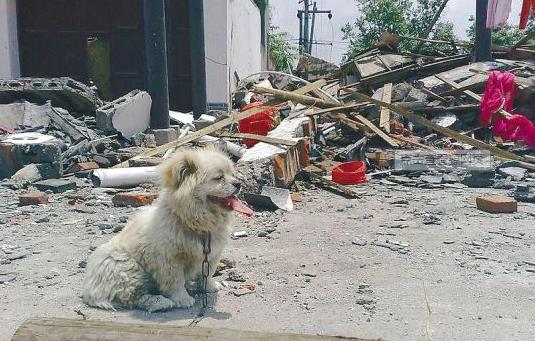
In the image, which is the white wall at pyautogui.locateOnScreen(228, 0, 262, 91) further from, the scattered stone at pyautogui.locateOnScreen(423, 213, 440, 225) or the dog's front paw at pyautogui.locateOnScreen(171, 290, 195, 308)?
the dog's front paw at pyautogui.locateOnScreen(171, 290, 195, 308)

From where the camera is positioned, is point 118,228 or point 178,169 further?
point 118,228

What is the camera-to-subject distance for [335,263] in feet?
16.9

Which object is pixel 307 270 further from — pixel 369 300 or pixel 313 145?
pixel 313 145

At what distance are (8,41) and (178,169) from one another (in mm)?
12181

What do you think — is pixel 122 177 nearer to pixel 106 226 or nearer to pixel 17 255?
pixel 106 226

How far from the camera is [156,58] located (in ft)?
35.2

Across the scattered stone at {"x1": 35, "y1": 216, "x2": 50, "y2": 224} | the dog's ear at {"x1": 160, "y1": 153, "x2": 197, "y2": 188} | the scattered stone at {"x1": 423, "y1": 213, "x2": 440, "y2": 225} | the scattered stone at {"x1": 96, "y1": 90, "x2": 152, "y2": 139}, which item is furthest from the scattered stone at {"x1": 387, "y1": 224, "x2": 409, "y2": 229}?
the scattered stone at {"x1": 96, "y1": 90, "x2": 152, "y2": 139}

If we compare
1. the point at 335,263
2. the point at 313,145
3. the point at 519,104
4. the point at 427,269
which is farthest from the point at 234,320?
the point at 519,104

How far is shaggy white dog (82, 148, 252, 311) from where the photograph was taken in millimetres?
3926

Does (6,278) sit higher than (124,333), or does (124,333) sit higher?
(124,333)

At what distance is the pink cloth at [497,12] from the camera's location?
14.0 meters

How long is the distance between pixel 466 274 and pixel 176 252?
102 inches

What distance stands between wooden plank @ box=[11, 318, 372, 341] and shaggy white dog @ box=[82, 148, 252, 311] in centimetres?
138

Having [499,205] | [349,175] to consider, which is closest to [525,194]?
[499,205]
